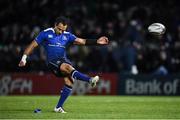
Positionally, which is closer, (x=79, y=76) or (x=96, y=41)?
(x=79, y=76)

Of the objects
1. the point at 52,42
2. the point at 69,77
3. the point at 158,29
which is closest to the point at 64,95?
the point at 69,77

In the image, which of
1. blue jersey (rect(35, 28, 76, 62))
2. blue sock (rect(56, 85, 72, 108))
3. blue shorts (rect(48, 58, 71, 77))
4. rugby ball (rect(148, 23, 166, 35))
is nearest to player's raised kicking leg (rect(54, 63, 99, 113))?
blue sock (rect(56, 85, 72, 108))

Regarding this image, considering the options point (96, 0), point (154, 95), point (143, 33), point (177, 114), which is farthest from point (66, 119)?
point (96, 0)

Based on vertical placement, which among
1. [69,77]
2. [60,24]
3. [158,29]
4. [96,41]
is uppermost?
[60,24]

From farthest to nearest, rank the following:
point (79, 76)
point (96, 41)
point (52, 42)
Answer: point (96, 41) < point (52, 42) < point (79, 76)

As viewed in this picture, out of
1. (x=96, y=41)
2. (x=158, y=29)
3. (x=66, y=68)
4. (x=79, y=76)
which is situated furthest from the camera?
Answer: (x=158, y=29)

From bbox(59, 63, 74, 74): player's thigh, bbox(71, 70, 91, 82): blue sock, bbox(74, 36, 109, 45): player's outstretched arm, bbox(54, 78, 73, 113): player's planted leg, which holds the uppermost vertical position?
bbox(74, 36, 109, 45): player's outstretched arm

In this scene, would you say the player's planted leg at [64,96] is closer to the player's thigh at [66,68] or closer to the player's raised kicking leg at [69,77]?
the player's raised kicking leg at [69,77]

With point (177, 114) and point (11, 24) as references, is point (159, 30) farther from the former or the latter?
point (11, 24)

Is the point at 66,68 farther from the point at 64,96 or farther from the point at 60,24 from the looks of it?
the point at 60,24

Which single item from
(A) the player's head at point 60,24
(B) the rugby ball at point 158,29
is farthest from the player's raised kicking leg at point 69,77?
(B) the rugby ball at point 158,29

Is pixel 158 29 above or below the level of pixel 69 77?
above

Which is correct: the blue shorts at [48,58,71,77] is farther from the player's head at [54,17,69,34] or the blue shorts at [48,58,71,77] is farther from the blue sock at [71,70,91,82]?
the player's head at [54,17,69,34]

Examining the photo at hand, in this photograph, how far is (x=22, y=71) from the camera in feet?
86.9
